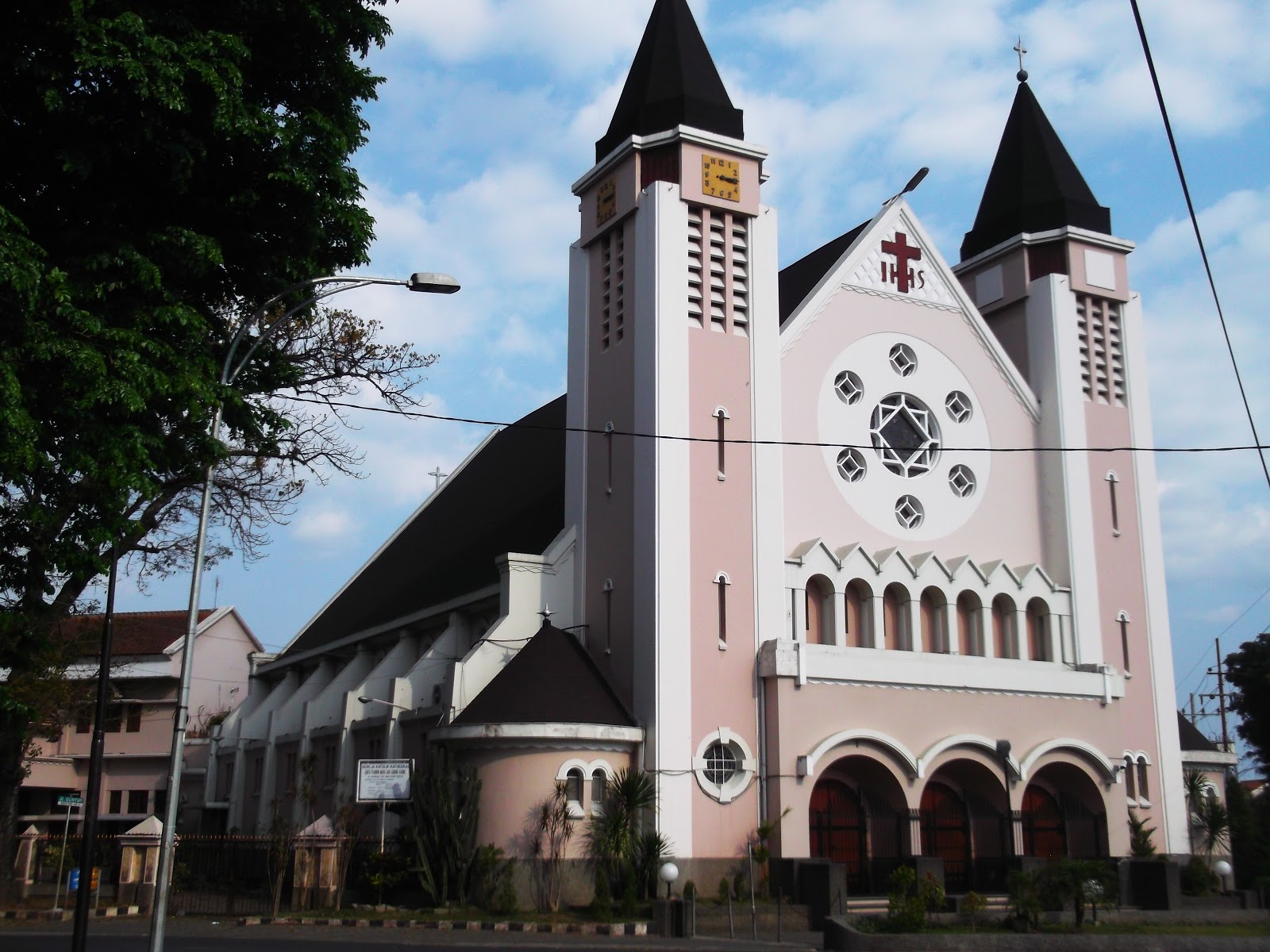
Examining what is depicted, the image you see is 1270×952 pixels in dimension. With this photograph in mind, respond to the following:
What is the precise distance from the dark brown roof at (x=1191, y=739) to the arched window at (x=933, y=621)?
734cm

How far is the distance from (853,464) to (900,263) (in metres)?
5.75

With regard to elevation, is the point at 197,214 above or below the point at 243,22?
below

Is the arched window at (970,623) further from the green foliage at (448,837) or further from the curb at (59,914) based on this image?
the curb at (59,914)

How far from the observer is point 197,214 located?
17.1m

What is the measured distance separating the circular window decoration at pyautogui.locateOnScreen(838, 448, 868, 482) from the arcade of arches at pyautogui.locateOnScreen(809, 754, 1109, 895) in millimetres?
6624

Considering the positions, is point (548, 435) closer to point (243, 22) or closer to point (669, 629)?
point (669, 629)

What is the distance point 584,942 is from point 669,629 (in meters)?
7.12

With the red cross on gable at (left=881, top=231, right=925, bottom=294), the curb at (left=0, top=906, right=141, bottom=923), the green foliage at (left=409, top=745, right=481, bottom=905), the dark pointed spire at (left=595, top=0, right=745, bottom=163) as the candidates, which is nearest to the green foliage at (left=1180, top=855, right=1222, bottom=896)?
the red cross on gable at (left=881, top=231, right=925, bottom=294)

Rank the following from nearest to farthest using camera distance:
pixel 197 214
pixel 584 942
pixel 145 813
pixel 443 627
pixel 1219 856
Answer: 1. pixel 197 214
2. pixel 584 942
3. pixel 1219 856
4. pixel 443 627
5. pixel 145 813

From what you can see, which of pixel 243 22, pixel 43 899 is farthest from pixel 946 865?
pixel 243 22

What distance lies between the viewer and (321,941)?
69.0ft

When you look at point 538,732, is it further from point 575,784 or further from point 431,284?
point 431,284

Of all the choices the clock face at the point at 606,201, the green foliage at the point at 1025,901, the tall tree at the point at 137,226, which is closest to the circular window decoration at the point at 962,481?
the clock face at the point at 606,201

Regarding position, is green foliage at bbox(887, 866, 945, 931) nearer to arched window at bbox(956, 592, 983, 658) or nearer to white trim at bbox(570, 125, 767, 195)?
arched window at bbox(956, 592, 983, 658)
